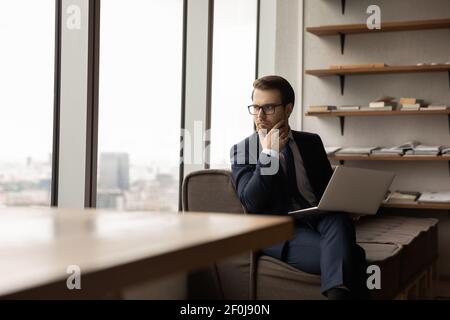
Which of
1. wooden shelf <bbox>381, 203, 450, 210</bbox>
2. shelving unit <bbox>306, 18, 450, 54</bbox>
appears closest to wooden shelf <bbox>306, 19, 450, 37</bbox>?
shelving unit <bbox>306, 18, 450, 54</bbox>

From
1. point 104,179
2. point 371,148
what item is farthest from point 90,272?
point 371,148

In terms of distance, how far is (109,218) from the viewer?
3.49 ft

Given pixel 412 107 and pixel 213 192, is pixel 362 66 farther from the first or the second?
pixel 213 192

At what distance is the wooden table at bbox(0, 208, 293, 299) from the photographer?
2.03ft

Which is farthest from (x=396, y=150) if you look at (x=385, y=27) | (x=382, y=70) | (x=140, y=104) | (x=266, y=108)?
(x=266, y=108)

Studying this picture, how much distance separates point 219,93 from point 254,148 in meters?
2.39

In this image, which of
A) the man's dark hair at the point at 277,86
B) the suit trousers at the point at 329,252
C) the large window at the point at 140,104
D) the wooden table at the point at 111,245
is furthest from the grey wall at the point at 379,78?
the wooden table at the point at 111,245

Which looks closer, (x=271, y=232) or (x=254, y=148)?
(x=271, y=232)

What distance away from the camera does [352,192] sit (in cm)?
267

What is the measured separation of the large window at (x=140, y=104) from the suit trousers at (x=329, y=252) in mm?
1189

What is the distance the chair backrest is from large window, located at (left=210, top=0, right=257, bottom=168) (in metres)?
Result: 2.44

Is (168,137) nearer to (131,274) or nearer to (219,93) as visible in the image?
(219,93)

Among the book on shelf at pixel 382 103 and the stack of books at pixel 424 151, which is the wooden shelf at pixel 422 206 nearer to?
the stack of books at pixel 424 151

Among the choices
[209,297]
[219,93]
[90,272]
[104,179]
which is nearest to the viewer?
[90,272]
